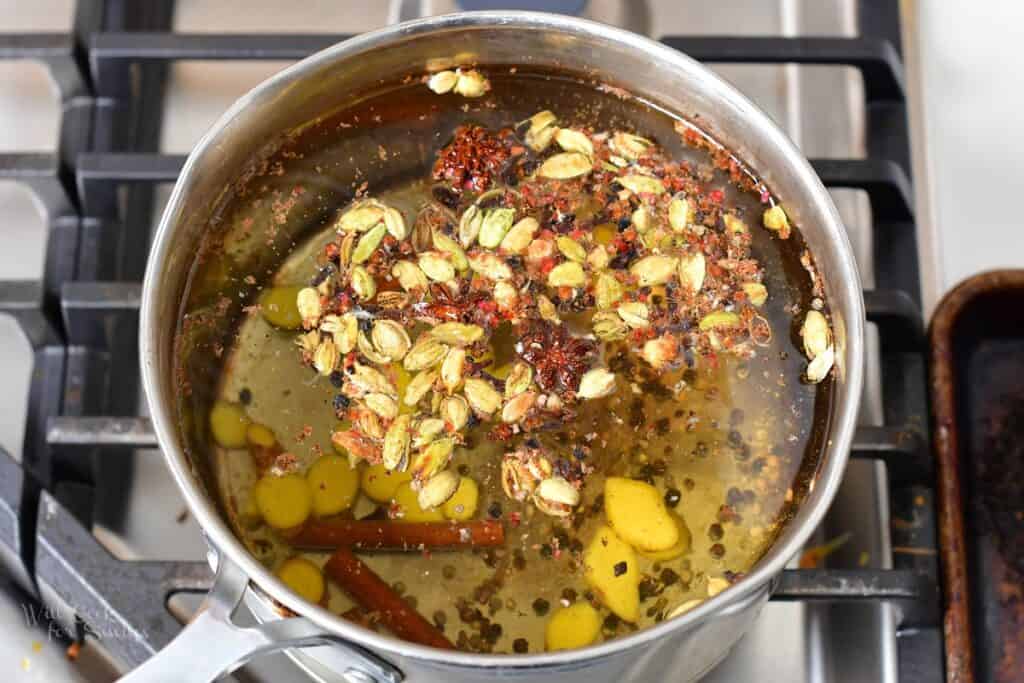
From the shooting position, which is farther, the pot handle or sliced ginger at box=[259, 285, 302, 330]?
sliced ginger at box=[259, 285, 302, 330]

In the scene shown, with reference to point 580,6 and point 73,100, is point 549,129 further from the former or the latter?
point 73,100

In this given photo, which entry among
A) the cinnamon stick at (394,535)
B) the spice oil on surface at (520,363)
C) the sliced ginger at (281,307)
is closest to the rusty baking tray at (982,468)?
the spice oil on surface at (520,363)

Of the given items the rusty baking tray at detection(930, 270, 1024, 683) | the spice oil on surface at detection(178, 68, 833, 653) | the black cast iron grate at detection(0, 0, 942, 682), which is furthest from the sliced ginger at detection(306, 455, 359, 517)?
the rusty baking tray at detection(930, 270, 1024, 683)

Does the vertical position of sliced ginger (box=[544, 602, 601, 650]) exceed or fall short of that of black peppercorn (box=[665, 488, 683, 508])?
it falls short

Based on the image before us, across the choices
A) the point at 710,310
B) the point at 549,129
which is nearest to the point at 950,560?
the point at 710,310

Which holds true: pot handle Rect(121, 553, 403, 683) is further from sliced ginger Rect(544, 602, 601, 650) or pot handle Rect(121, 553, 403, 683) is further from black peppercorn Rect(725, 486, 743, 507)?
black peppercorn Rect(725, 486, 743, 507)

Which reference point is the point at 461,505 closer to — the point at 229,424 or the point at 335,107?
the point at 229,424

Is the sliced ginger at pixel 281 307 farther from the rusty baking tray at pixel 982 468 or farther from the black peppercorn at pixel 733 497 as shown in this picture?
the rusty baking tray at pixel 982 468

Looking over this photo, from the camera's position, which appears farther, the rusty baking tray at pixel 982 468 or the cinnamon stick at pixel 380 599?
the rusty baking tray at pixel 982 468

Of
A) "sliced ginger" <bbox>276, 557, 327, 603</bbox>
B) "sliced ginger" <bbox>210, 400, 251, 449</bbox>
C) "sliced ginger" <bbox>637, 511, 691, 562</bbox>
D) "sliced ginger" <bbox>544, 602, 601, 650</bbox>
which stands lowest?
"sliced ginger" <bbox>544, 602, 601, 650</bbox>
